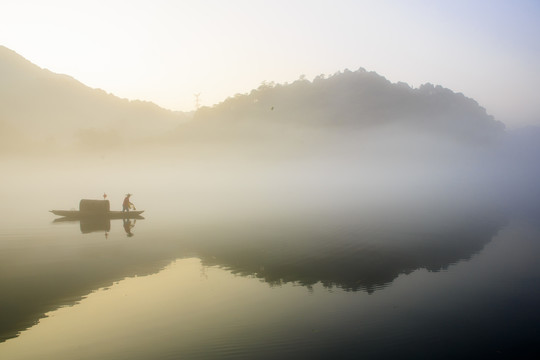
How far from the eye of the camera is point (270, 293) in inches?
731

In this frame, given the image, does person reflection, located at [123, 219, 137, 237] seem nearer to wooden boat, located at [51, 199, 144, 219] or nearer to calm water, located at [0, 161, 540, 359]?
calm water, located at [0, 161, 540, 359]

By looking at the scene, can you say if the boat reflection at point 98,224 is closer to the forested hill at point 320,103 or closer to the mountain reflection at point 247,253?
the mountain reflection at point 247,253

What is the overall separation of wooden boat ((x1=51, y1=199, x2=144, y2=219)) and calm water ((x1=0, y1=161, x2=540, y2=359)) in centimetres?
476

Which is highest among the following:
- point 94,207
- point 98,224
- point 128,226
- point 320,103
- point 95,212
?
point 320,103

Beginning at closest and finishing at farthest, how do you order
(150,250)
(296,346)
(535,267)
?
(296,346) → (535,267) → (150,250)

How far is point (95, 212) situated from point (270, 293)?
31611 mm

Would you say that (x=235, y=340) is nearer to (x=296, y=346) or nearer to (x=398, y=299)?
(x=296, y=346)

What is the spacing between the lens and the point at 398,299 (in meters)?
17.6

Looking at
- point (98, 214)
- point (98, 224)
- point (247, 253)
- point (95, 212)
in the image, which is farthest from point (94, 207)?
point (247, 253)

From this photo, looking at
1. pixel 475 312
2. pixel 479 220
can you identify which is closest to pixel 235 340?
pixel 475 312

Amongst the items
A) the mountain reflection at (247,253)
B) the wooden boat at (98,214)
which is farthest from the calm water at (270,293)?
the wooden boat at (98,214)

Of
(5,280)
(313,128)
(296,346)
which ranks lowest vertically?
(296,346)

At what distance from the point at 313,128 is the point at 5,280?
179 metres

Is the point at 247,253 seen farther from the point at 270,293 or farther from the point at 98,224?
the point at 98,224
